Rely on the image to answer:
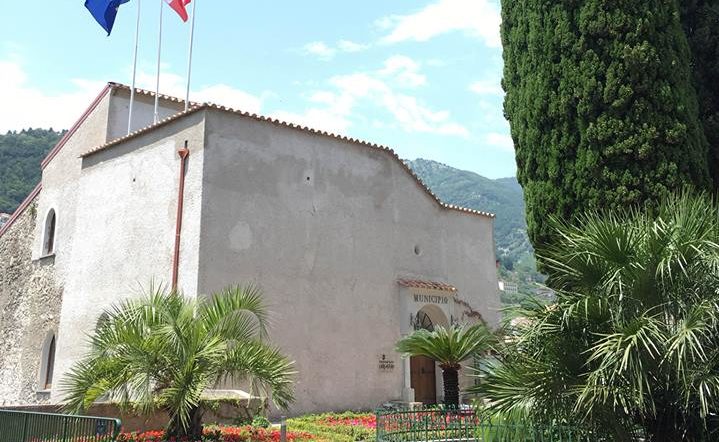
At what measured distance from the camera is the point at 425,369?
2045 cm

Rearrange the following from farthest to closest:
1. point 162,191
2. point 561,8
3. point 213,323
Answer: point 162,191 → point 561,8 → point 213,323

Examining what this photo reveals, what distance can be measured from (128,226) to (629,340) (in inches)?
575

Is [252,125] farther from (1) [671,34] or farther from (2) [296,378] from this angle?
(1) [671,34]

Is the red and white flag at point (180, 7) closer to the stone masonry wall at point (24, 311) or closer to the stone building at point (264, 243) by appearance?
the stone building at point (264, 243)

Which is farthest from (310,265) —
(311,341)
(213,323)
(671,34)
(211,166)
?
(671,34)

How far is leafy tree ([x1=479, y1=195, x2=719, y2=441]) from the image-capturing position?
22.1 feet

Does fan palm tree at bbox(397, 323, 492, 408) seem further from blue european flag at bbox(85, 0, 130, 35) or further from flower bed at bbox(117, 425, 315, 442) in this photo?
Answer: blue european flag at bbox(85, 0, 130, 35)

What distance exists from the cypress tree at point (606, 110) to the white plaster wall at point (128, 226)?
8.39 metres

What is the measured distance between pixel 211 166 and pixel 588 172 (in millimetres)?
9160

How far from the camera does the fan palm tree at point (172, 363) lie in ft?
32.1

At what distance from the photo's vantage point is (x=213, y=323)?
424 inches

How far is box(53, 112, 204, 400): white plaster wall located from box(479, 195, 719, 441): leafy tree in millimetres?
10039

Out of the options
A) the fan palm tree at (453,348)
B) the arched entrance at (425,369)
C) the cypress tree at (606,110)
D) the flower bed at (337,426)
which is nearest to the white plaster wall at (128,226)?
the flower bed at (337,426)

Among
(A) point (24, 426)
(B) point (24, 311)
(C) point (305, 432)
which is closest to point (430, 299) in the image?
(C) point (305, 432)
